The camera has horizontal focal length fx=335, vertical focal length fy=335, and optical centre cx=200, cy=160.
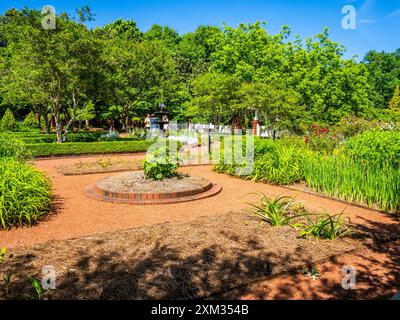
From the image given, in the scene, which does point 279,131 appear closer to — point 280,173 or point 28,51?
point 280,173

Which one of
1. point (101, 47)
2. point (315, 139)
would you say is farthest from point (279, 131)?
point (101, 47)

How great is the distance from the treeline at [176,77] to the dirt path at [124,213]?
1175cm

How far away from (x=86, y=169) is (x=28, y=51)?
10247 mm

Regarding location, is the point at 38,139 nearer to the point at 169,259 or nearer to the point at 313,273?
the point at 169,259

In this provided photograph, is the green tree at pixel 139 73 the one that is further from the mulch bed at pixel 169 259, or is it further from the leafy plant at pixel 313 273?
the leafy plant at pixel 313 273

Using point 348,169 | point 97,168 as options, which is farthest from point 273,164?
point 97,168

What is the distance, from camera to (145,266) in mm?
4340

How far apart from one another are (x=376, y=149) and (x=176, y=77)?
28.6 meters

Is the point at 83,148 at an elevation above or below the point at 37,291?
above

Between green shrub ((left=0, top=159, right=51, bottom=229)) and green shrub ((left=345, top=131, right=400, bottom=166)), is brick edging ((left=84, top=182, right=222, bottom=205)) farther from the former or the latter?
green shrub ((left=345, top=131, right=400, bottom=166))

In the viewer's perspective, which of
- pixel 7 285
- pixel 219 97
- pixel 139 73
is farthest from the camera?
pixel 139 73

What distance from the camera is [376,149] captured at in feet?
30.0

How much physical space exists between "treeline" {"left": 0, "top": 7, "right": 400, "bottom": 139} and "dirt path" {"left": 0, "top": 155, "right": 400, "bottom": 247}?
11.8m

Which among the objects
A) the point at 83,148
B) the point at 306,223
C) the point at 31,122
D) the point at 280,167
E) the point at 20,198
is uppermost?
the point at 31,122
